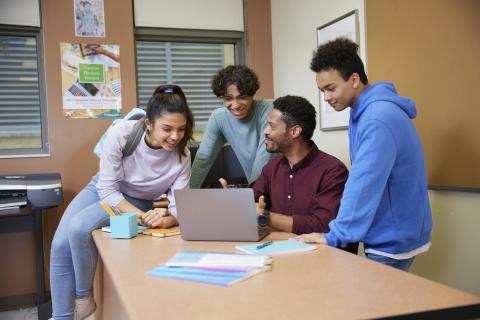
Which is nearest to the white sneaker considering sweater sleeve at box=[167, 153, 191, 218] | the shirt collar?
sweater sleeve at box=[167, 153, 191, 218]

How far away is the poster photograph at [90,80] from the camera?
3234mm

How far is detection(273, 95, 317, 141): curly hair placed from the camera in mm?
1932

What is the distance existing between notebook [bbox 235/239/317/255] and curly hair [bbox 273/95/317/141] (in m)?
0.67

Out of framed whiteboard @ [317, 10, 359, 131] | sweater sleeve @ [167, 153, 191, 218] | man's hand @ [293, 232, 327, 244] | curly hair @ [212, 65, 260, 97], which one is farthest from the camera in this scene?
framed whiteboard @ [317, 10, 359, 131]

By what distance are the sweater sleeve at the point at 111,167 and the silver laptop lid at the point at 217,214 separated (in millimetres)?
462

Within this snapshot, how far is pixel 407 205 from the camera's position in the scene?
144 centimetres

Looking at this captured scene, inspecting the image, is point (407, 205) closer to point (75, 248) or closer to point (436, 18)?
point (436, 18)

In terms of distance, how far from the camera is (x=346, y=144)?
2727 mm

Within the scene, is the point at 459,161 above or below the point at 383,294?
above

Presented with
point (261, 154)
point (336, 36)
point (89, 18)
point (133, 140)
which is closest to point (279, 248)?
point (133, 140)

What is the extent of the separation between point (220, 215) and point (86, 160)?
216 centimetres

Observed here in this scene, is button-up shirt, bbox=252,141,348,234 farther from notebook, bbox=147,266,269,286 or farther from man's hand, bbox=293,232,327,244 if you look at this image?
notebook, bbox=147,266,269,286

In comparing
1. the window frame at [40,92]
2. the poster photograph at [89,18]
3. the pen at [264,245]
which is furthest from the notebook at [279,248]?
the poster photograph at [89,18]

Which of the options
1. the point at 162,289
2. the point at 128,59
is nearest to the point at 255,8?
the point at 128,59
